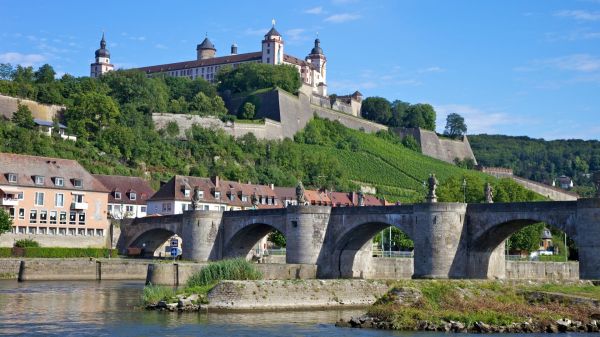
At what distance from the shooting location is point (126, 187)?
102 metres

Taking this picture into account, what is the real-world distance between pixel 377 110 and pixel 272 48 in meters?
26.0

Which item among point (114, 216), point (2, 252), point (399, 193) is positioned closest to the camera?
point (2, 252)

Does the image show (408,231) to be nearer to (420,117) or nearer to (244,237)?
(244,237)

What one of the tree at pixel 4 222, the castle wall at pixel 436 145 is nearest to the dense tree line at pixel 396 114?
the castle wall at pixel 436 145

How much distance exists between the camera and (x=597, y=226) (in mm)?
54656

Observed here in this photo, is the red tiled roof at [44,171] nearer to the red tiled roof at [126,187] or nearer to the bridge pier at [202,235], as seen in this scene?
the red tiled roof at [126,187]

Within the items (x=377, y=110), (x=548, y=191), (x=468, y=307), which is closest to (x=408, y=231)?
(x=468, y=307)

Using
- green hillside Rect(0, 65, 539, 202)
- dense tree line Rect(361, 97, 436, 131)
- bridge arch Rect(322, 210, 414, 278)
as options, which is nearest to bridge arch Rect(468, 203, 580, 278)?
bridge arch Rect(322, 210, 414, 278)

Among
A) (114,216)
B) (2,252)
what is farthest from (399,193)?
(2,252)

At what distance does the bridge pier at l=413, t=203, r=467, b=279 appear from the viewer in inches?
2382

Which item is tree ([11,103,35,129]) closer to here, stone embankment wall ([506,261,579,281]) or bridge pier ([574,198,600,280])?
stone embankment wall ([506,261,579,281])

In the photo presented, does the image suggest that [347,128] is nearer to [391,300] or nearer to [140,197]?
[140,197]

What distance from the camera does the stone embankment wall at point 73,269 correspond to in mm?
68188

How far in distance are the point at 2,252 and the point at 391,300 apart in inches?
1720
